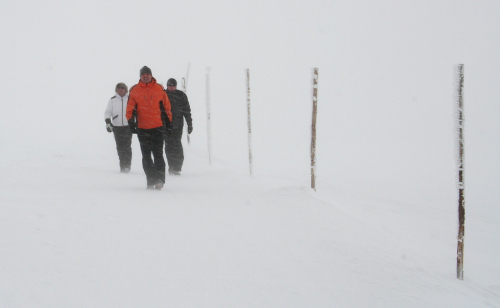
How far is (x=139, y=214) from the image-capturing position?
14.7ft

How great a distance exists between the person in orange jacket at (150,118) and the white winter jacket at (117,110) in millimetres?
2048

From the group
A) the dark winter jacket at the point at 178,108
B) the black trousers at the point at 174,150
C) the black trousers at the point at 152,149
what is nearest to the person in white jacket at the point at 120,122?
the black trousers at the point at 174,150

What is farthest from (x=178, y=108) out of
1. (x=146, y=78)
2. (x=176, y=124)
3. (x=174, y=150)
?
(x=146, y=78)

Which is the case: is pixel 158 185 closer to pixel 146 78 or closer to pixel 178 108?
pixel 146 78

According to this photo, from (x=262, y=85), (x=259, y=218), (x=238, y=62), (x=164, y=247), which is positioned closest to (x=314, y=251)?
(x=259, y=218)

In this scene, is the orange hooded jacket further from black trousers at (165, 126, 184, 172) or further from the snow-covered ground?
black trousers at (165, 126, 184, 172)

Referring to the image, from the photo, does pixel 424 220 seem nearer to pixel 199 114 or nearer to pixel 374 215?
pixel 374 215

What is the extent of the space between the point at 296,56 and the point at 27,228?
11722 cm

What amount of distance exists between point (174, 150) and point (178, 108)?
2.93 ft

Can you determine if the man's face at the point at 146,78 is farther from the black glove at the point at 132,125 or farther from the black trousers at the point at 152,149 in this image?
the black trousers at the point at 152,149

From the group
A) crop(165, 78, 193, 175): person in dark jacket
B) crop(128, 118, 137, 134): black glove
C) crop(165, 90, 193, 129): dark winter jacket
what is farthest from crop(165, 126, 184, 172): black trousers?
crop(128, 118, 137, 134): black glove

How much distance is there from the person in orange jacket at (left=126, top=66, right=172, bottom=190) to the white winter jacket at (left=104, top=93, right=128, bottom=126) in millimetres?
2048

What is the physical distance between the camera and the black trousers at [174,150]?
880cm

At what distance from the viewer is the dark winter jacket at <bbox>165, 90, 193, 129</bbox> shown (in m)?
8.77
